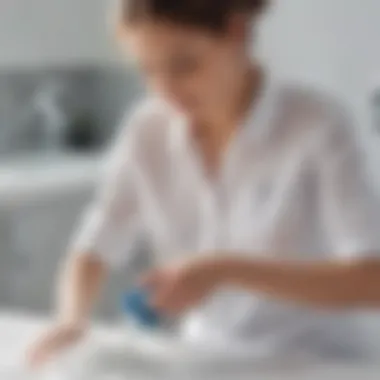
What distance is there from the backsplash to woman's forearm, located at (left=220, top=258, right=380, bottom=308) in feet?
0.64

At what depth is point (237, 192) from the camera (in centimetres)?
63

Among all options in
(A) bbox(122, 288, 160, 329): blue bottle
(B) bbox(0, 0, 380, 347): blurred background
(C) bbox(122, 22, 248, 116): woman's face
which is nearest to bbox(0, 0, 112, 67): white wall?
(B) bbox(0, 0, 380, 347): blurred background

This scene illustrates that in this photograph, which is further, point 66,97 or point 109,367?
point 66,97

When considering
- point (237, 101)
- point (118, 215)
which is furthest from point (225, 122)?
point (118, 215)

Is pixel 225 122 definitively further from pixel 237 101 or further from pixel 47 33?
pixel 47 33

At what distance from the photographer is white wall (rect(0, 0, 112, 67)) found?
723 millimetres

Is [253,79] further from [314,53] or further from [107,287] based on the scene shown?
[107,287]

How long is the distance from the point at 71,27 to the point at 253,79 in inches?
7.7

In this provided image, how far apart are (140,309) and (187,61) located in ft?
0.64

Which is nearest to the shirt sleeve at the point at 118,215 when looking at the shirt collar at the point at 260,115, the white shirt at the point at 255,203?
the white shirt at the point at 255,203

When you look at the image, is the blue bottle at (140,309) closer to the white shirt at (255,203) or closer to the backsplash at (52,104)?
the white shirt at (255,203)

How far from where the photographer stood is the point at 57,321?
2.29 ft

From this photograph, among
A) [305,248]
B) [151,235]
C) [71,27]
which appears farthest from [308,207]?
[71,27]

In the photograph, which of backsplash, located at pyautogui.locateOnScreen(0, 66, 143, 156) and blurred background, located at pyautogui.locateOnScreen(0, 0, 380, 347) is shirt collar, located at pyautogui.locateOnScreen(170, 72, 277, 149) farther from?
backsplash, located at pyautogui.locateOnScreen(0, 66, 143, 156)
